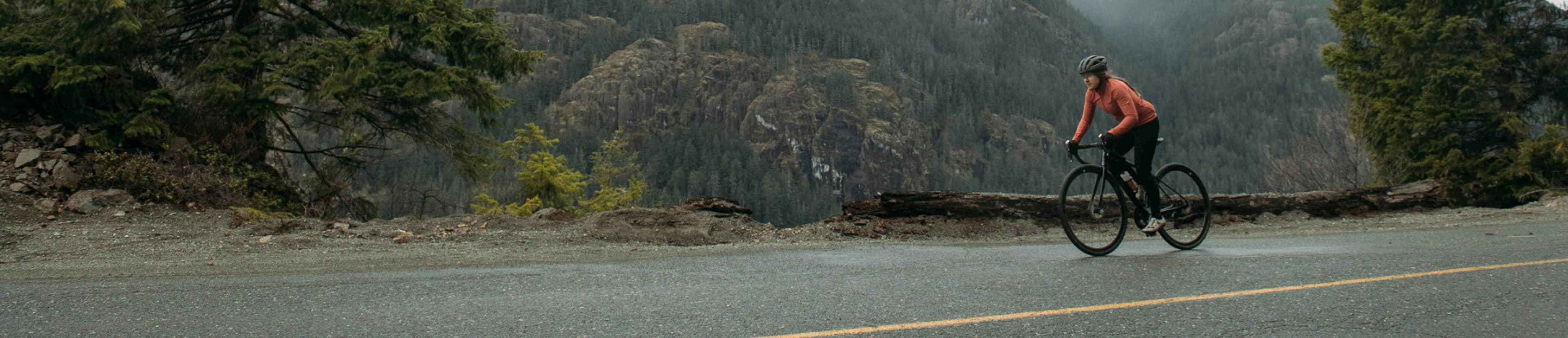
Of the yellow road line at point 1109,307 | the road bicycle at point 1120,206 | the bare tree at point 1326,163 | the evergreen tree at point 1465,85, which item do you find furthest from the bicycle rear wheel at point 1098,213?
the bare tree at point 1326,163

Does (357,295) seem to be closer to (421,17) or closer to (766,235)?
(766,235)

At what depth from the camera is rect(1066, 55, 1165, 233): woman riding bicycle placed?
6.51 meters

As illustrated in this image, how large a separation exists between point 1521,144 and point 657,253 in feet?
53.7

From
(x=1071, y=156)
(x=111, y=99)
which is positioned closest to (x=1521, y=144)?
(x=1071, y=156)

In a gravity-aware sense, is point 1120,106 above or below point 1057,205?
above

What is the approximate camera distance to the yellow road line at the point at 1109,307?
3473 millimetres

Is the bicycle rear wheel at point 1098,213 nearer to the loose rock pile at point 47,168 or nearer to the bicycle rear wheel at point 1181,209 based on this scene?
the bicycle rear wheel at point 1181,209

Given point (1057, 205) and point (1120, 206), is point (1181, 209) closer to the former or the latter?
point (1120, 206)

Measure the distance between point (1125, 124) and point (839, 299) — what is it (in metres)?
3.33

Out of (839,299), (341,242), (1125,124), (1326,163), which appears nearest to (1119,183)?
(1125,124)

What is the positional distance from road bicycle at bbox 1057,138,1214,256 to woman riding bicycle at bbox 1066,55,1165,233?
2.5 inches

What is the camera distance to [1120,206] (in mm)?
6961

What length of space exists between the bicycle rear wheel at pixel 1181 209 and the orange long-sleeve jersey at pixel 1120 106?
74 cm

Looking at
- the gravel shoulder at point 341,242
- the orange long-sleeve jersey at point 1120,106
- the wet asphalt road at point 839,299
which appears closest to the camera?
the wet asphalt road at point 839,299
